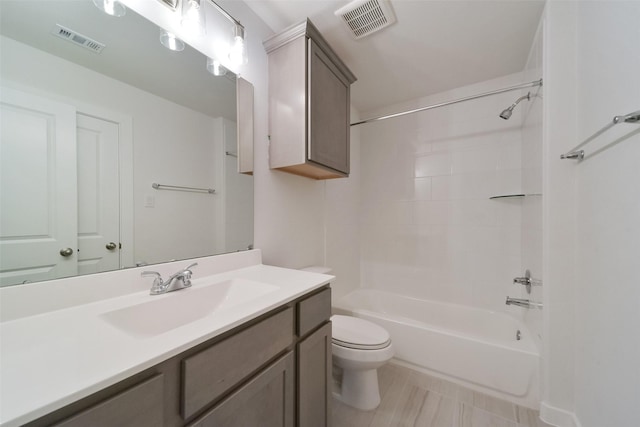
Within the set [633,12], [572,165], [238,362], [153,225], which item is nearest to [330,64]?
[633,12]

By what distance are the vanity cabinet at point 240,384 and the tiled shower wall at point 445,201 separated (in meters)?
1.62

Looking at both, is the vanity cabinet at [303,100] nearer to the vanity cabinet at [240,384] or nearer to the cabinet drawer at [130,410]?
the vanity cabinet at [240,384]

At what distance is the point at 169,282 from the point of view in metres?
0.89

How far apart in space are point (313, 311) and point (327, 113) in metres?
1.13

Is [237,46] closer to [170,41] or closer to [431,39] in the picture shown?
[170,41]

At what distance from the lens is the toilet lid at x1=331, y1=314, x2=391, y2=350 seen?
1.40 m

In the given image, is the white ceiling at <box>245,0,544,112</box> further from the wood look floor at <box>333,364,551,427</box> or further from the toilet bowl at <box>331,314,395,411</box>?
the wood look floor at <box>333,364,551,427</box>

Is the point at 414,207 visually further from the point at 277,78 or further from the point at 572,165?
the point at 277,78

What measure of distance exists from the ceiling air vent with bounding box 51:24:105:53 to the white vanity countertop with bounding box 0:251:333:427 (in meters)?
0.79

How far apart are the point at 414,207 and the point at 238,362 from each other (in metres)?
2.17

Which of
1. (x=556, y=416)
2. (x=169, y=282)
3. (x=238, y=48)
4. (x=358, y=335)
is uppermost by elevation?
(x=238, y=48)

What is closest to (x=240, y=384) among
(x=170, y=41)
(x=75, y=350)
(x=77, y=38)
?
(x=75, y=350)

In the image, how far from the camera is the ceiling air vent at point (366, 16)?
129 cm

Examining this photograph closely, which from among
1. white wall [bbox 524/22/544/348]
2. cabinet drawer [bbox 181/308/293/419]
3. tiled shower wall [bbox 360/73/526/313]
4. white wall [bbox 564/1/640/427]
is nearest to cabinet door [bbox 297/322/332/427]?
cabinet drawer [bbox 181/308/293/419]
